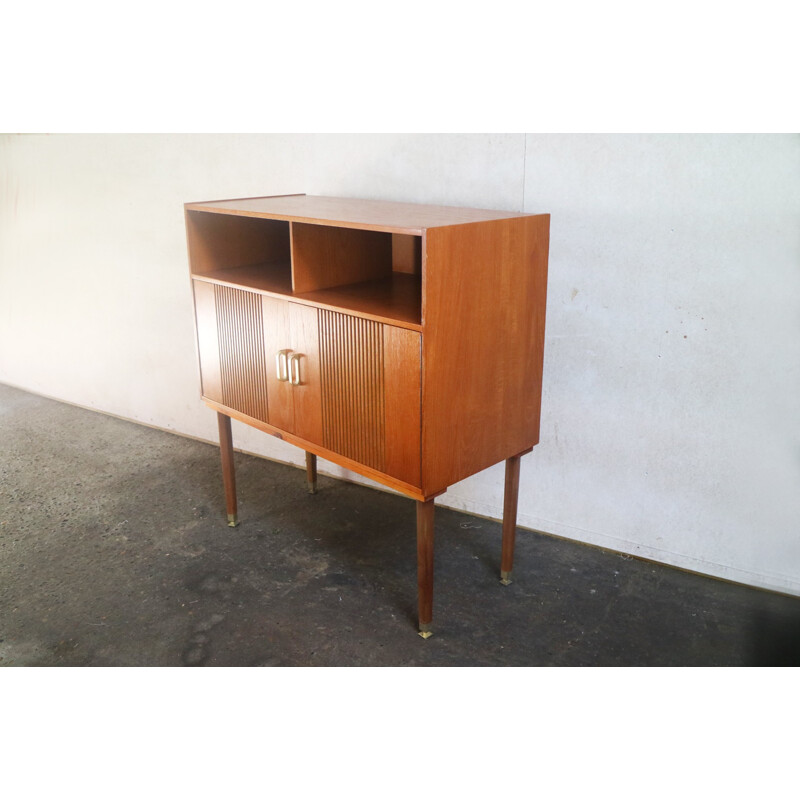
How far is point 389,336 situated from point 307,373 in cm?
48

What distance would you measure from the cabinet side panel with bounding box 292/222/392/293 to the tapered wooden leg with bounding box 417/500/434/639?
2.79 feet

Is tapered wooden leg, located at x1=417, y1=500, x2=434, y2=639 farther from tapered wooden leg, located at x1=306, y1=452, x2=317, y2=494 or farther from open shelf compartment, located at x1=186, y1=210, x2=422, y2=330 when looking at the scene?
tapered wooden leg, located at x1=306, y1=452, x2=317, y2=494

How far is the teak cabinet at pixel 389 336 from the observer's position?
7.45 feet

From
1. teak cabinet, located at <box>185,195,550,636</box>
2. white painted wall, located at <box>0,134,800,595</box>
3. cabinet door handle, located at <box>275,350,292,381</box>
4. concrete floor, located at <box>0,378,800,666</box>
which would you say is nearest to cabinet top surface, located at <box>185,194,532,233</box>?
teak cabinet, located at <box>185,195,550,636</box>

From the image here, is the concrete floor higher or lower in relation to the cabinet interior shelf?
lower

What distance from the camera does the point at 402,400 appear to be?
91.3 inches

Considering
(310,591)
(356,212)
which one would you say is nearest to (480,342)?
(356,212)

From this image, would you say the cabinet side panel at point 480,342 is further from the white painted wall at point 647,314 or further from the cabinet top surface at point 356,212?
the white painted wall at point 647,314

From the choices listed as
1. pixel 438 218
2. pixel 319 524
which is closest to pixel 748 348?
pixel 438 218

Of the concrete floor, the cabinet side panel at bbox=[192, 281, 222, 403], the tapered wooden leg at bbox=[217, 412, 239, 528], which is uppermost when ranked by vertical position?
the cabinet side panel at bbox=[192, 281, 222, 403]

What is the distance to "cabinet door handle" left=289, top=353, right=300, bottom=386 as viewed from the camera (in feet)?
8.80

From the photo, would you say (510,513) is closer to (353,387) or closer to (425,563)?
(425,563)

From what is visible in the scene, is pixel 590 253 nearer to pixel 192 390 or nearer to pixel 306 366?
pixel 306 366
